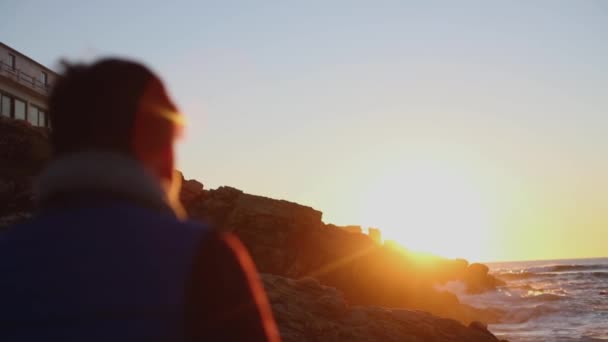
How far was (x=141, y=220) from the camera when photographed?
165 centimetres

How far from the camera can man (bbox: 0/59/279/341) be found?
1.56 metres

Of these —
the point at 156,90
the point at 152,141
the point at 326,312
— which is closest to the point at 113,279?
the point at 152,141

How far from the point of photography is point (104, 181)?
1.73 m

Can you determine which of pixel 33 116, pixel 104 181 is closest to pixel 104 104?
pixel 104 181

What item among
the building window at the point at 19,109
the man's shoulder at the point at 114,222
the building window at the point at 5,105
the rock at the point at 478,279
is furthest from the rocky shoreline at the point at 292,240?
the rock at the point at 478,279

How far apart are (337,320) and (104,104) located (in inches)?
487

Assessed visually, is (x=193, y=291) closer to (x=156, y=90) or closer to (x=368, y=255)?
(x=156, y=90)

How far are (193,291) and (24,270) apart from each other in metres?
0.55

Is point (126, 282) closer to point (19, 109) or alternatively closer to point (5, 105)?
point (5, 105)

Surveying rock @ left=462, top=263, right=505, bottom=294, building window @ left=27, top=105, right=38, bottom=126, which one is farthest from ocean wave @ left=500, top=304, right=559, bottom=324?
building window @ left=27, top=105, right=38, bottom=126

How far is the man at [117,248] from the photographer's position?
156 cm

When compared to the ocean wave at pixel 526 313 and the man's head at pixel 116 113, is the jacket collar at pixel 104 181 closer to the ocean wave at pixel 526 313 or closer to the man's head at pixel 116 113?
the man's head at pixel 116 113

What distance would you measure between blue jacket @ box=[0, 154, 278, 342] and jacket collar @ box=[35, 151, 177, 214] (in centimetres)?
3

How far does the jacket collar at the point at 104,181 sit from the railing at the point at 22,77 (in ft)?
118
